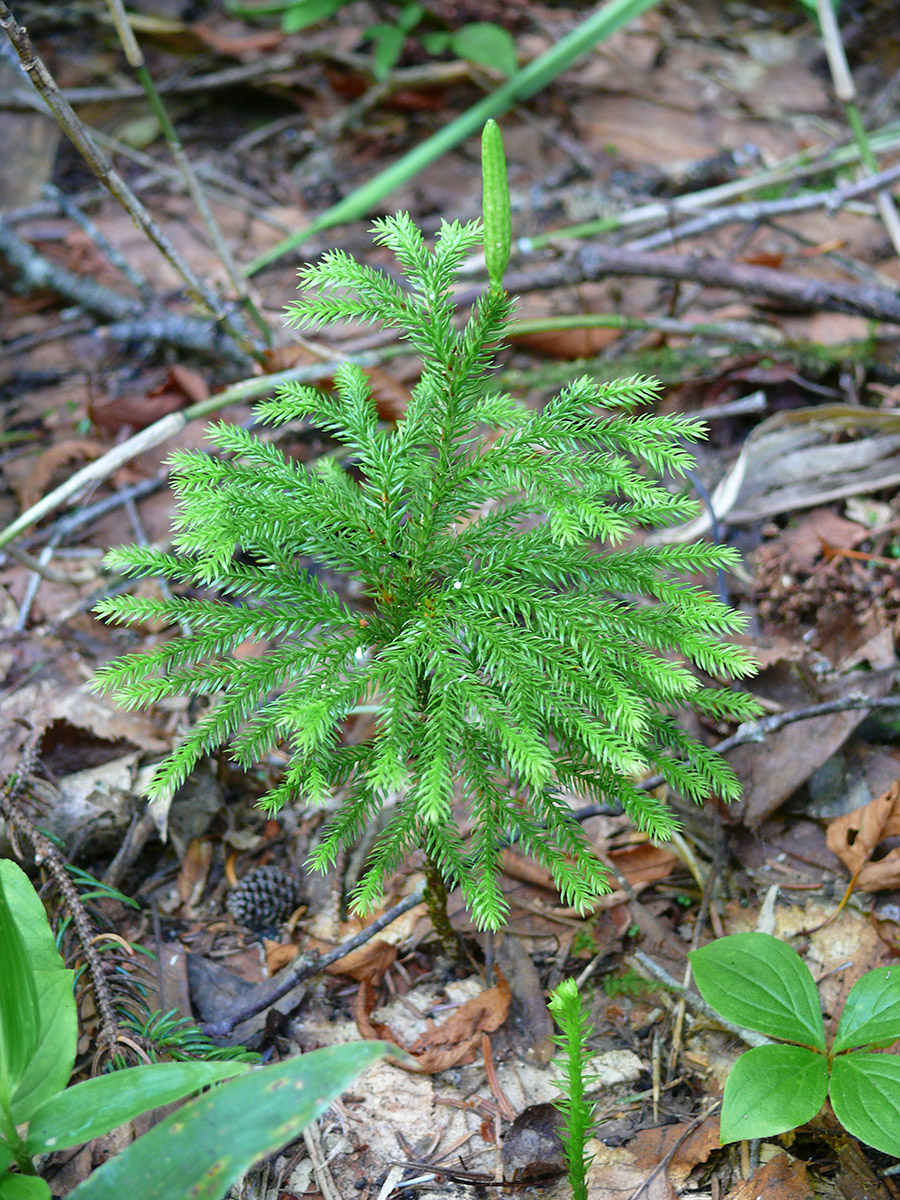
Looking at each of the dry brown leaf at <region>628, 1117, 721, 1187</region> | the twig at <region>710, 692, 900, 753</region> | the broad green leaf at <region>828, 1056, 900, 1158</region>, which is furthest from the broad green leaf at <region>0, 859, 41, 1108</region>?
the twig at <region>710, 692, 900, 753</region>

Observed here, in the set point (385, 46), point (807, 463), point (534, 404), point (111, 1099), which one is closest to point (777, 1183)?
point (111, 1099)

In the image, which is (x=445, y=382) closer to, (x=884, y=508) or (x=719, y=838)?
(x=719, y=838)

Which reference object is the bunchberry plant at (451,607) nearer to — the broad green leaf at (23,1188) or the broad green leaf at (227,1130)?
the broad green leaf at (227,1130)

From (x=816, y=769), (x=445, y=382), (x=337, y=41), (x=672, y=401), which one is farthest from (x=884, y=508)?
(x=337, y=41)

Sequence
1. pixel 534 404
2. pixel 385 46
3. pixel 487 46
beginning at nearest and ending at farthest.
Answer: pixel 534 404 → pixel 487 46 → pixel 385 46

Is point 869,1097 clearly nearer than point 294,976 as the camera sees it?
Yes

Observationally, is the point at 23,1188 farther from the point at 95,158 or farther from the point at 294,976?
the point at 95,158

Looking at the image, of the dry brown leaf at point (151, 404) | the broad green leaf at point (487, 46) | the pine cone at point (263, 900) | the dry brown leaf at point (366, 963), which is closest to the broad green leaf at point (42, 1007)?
the pine cone at point (263, 900)
